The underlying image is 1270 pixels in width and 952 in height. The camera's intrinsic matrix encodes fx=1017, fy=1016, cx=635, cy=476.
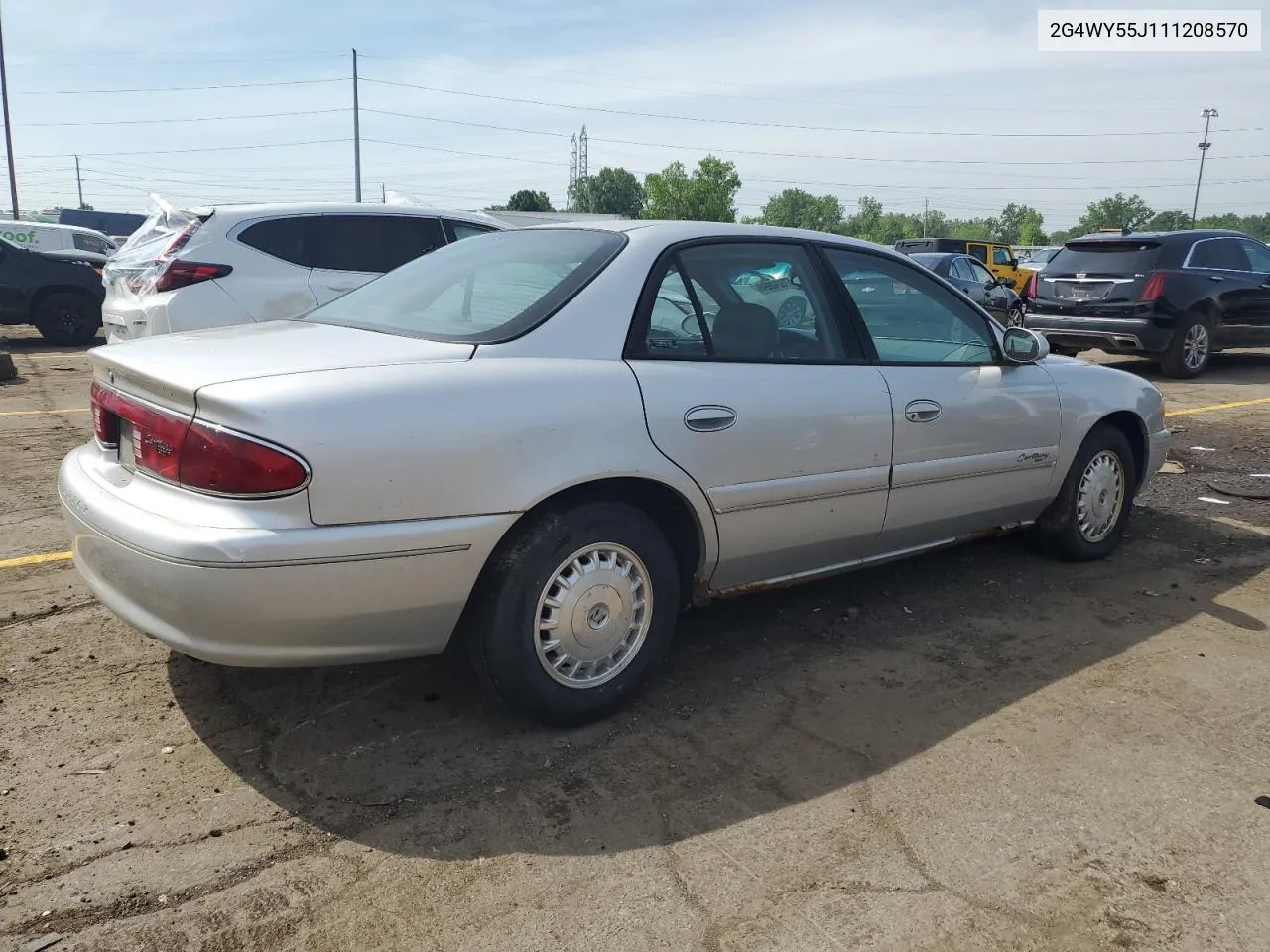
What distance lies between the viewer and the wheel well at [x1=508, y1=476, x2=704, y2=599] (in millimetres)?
2953

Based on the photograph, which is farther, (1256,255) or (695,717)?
(1256,255)

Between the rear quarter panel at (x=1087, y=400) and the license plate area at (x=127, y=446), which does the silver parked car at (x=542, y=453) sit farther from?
the rear quarter panel at (x=1087, y=400)

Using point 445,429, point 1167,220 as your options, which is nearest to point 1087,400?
point 445,429

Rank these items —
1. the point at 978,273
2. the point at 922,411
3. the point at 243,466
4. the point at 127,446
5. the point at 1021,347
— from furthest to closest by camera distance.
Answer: the point at 978,273, the point at 1021,347, the point at 922,411, the point at 127,446, the point at 243,466

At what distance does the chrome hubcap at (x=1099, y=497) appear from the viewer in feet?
15.5

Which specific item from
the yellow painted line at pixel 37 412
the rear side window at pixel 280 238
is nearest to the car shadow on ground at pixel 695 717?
the rear side window at pixel 280 238

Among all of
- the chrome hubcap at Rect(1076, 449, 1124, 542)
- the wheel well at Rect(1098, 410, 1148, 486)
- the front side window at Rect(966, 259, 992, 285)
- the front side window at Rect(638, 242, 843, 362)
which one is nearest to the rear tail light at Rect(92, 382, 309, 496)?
the front side window at Rect(638, 242, 843, 362)

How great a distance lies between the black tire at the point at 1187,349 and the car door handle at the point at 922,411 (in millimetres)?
8654

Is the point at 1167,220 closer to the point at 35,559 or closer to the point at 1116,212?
the point at 1116,212

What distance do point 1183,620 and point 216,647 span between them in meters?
3.64

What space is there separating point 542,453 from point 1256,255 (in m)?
12.3

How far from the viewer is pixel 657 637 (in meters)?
3.21

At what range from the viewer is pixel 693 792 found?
2.78 meters

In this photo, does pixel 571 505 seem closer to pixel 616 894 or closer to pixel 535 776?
pixel 535 776
